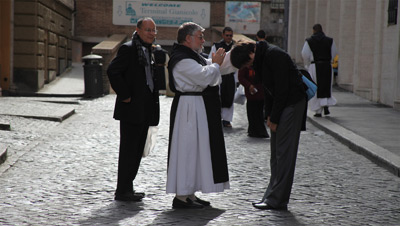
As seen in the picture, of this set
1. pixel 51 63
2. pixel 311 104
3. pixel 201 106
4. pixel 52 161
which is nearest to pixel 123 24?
pixel 51 63

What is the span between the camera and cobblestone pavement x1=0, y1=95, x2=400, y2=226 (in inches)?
253

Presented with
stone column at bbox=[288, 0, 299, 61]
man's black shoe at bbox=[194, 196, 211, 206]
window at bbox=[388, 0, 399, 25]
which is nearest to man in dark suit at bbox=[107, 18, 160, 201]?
man's black shoe at bbox=[194, 196, 211, 206]

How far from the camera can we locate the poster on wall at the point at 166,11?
38156mm

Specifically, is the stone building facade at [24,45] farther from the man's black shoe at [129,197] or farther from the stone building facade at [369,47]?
the man's black shoe at [129,197]

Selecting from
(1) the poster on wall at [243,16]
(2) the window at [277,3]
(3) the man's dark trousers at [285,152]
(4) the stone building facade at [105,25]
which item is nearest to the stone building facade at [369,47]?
(1) the poster on wall at [243,16]

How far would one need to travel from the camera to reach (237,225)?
6.13 metres

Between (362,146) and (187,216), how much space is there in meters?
4.97

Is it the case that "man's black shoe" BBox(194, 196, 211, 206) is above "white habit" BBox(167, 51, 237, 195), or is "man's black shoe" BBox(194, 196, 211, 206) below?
below

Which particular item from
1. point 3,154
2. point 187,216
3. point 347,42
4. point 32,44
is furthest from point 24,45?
point 187,216

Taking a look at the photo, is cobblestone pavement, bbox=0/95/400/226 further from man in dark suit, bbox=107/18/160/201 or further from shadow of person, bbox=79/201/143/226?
man in dark suit, bbox=107/18/160/201

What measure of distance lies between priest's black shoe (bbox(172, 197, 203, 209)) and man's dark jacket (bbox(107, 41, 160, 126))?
92 cm

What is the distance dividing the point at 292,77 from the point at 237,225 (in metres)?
1.53

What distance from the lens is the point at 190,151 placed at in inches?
270

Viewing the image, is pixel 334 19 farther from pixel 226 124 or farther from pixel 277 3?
pixel 226 124
